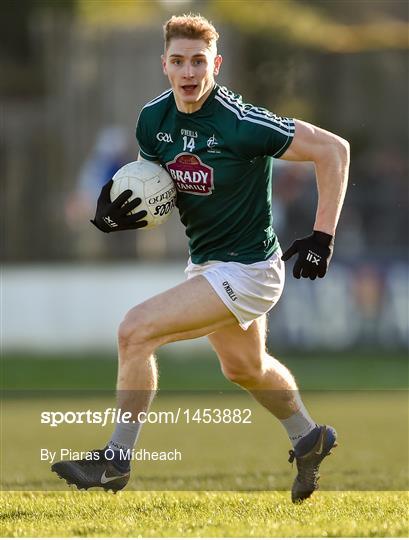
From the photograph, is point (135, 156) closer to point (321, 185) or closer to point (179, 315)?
point (321, 185)

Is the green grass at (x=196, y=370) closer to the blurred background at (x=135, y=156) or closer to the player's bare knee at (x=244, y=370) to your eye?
the blurred background at (x=135, y=156)

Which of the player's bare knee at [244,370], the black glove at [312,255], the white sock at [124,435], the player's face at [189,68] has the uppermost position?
the player's face at [189,68]

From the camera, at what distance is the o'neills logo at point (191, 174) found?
672 cm

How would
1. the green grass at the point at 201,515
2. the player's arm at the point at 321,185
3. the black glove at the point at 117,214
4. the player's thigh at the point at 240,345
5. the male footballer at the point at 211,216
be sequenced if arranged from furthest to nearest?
the player's thigh at the point at 240,345
the black glove at the point at 117,214
the player's arm at the point at 321,185
the male footballer at the point at 211,216
the green grass at the point at 201,515

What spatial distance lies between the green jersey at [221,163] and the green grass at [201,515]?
50.5 inches

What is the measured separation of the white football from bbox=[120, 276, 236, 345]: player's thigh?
1.31 feet

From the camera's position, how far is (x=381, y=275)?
49.9ft

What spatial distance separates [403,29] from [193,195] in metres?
13.2

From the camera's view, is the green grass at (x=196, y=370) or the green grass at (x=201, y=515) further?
the green grass at (x=196, y=370)

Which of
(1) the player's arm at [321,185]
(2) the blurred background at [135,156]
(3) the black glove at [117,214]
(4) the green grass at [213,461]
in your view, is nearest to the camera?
(4) the green grass at [213,461]

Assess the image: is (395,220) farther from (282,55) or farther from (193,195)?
(193,195)

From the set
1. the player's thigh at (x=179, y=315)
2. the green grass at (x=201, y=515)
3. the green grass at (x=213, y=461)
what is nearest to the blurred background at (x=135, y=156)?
the green grass at (x=213, y=461)

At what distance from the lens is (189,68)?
658 cm

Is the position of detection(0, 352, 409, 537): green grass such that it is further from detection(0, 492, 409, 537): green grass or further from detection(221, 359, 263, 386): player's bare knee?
detection(221, 359, 263, 386): player's bare knee
